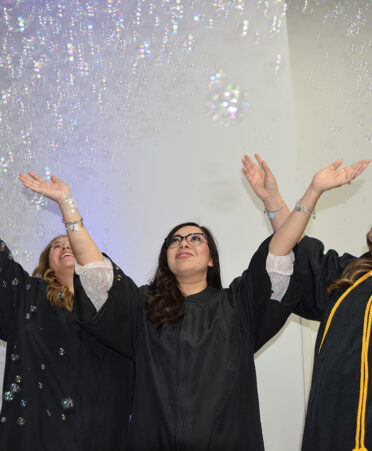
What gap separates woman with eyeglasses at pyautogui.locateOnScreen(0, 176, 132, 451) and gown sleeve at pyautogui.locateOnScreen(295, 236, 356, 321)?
689 millimetres

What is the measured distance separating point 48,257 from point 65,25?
4.54 feet

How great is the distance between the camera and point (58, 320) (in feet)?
6.95

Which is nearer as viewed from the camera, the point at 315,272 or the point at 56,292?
the point at 315,272

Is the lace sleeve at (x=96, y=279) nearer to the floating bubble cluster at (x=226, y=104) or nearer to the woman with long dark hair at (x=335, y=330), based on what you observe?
the woman with long dark hair at (x=335, y=330)

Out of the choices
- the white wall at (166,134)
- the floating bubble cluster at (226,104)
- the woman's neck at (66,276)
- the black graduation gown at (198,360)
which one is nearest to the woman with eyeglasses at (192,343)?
the black graduation gown at (198,360)

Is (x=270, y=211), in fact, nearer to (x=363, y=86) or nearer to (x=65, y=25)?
(x=363, y=86)

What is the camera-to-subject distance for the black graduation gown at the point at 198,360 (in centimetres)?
183

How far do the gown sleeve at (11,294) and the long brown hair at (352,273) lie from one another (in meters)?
1.11

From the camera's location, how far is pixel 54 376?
6.72 feet

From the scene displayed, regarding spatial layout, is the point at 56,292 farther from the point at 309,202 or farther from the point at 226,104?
the point at 226,104

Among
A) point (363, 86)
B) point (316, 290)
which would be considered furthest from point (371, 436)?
point (363, 86)

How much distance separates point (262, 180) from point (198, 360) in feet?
2.31

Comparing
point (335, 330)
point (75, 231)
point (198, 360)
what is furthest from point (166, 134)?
point (335, 330)

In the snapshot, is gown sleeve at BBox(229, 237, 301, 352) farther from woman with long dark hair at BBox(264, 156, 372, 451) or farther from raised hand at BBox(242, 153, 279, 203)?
raised hand at BBox(242, 153, 279, 203)
